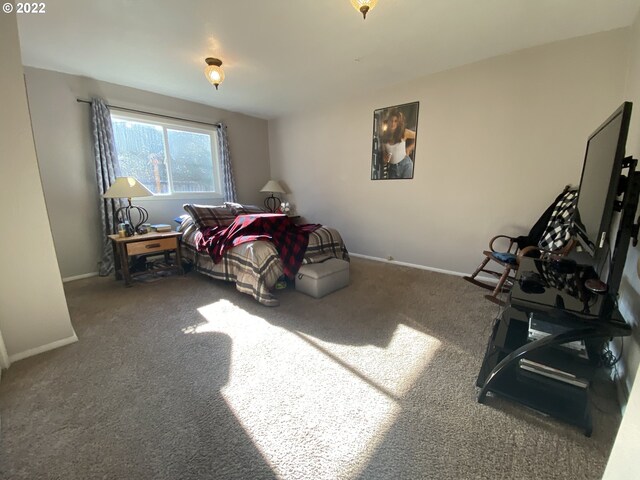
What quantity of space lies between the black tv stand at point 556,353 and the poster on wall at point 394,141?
234 centimetres

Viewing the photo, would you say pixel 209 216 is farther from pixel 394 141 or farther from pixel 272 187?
pixel 394 141

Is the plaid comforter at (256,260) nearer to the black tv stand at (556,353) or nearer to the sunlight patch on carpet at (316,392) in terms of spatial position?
the sunlight patch on carpet at (316,392)

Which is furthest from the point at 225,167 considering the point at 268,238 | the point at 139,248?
the point at 268,238

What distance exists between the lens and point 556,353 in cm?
132

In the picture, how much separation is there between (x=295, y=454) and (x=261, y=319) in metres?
1.21

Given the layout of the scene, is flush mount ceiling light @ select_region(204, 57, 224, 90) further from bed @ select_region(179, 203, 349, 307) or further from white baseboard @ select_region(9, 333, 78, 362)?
white baseboard @ select_region(9, 333, 78, 362)

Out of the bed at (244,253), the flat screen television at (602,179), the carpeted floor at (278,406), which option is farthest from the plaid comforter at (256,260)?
the flat screen television at (602,179)

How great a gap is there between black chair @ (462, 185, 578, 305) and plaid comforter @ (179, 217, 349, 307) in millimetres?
1593

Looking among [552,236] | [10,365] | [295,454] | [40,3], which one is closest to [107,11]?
[40,3]

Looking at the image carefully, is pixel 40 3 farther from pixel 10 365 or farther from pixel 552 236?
pixel 552 236

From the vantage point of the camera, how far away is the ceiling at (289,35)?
1.91 m

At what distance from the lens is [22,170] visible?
1.57 m

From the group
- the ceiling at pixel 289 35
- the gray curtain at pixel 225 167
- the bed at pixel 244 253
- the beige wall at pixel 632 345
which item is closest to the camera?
the beige wall at pixel 632 345

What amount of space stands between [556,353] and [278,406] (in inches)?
56.7
